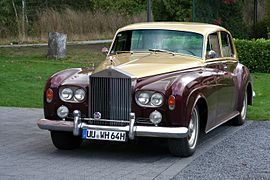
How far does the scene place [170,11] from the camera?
101ft

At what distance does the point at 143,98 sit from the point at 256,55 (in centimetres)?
1138

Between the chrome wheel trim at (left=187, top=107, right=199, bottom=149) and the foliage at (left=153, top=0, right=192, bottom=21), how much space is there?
22.6 m

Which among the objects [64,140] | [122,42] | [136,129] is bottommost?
[64,140]

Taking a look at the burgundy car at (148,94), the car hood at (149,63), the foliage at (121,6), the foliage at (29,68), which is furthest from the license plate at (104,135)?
the foliage at (121,6)

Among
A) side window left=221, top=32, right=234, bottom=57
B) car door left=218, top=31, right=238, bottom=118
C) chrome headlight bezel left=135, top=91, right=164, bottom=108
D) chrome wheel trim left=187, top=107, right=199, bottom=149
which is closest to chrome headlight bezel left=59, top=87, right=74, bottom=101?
chrome headlight bezel left=135, top=91, right=164, bottom=108

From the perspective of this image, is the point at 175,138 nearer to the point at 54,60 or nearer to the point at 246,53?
the point at 246,53

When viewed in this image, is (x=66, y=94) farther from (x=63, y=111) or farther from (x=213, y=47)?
(x=213, y=47)

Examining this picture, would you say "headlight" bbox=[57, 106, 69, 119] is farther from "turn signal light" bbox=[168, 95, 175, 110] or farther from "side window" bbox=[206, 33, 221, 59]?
"side window" bbox=[206, 33, 221, 59]

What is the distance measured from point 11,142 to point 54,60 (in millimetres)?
12828

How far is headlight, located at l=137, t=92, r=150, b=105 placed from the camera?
24.2ft

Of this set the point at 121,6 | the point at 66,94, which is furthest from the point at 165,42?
the point at 121,6

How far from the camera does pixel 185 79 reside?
7629mm

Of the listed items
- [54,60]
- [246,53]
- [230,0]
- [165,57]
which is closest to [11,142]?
[165,57]

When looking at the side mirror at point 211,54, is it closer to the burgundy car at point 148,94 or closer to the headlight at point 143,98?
the burgundy car at point 148,94
